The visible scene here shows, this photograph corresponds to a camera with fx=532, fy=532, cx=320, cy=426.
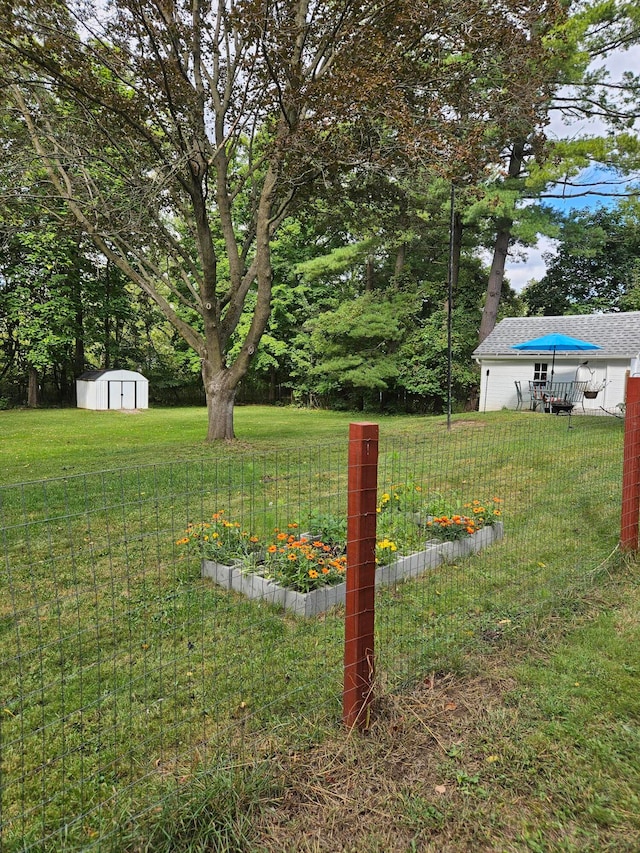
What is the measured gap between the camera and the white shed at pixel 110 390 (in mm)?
22750

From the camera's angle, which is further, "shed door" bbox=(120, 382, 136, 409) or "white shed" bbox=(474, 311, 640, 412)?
"shed door" bbox=(120, 382, 136, 409)

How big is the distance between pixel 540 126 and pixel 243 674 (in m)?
9.56

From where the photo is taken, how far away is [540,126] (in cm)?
877

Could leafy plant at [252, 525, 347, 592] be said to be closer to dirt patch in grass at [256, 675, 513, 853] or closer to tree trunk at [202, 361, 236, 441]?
dirt patch in grass at [256, 675, 513, 853]

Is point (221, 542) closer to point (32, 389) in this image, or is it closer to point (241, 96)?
point (241, 96)

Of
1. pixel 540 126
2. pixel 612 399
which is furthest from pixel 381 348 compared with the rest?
pixel 540 126

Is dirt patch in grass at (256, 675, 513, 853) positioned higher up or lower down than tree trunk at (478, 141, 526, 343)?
lower down

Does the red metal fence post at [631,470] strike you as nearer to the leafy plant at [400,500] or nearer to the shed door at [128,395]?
the leafy plant at [400,500]

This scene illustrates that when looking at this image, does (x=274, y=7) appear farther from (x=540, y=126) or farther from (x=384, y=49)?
(x=540, y=126)

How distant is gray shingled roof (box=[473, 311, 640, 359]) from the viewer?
16.5 meters

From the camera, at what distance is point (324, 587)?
3.46m

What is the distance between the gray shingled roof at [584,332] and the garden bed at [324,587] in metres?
13.8

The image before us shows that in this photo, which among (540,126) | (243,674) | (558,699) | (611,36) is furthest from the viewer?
(611,36)

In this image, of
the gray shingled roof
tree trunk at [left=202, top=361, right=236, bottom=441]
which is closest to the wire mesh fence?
tree trunk at [left=202, top=361, right=236, bottom=441]
